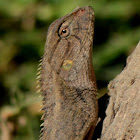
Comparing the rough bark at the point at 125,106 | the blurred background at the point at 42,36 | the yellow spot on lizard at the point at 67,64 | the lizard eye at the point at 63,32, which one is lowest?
the rough bark at the point at 125,106

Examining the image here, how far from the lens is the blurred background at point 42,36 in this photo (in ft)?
30.6

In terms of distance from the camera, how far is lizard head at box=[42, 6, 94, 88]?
5977 millimetres

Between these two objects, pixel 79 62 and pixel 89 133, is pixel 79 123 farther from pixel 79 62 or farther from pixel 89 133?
pixel 79 62

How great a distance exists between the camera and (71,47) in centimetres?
610

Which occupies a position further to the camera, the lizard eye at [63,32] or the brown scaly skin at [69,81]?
the lizard eye at [63,32]

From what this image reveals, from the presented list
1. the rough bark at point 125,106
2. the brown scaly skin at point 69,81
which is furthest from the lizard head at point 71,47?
the rough bark at point 125,106

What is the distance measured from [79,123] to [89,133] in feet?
0.73

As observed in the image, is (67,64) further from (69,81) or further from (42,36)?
(42,36)

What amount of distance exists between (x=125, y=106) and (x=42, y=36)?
15.6ft

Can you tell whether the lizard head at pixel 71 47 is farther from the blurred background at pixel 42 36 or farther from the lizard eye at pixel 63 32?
the blurred background at pixel 42 36

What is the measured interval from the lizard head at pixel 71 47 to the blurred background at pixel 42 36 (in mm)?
2765

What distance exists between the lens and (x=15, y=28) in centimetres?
1013

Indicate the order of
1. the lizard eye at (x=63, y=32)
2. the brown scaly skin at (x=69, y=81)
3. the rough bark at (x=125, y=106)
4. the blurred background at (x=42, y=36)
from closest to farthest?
the rough bark at (x=125, y=106)
the brown scaly skin at (x=69, y=81)
the lizard eye at (x=63, y=32)
the blurred background at (x=42, y=36)

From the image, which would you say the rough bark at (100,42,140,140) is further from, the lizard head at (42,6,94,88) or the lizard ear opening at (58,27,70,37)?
the lizard ear opening at (58,27,70,37)
